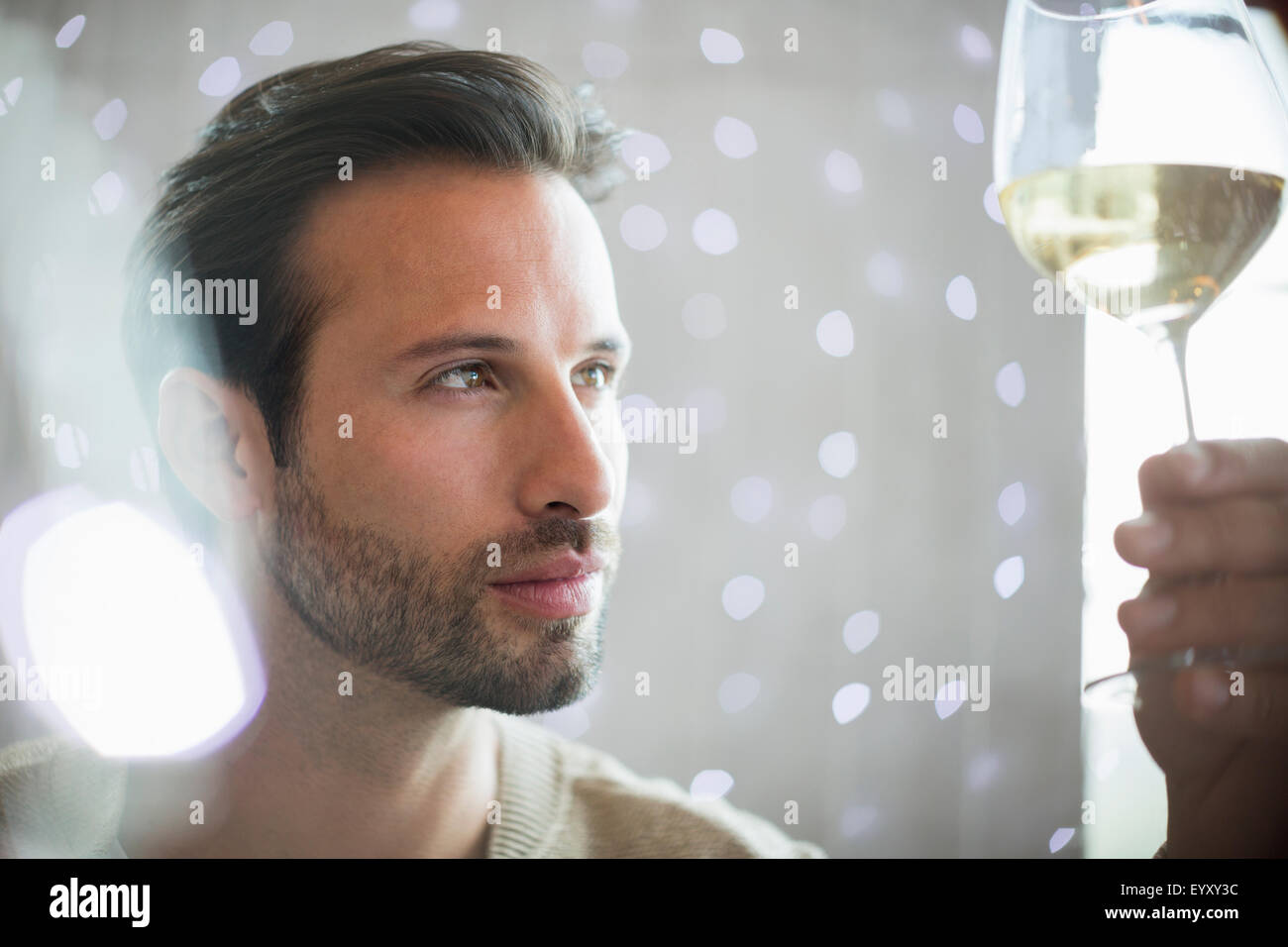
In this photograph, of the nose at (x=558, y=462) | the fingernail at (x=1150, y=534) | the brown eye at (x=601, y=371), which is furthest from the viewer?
the brown eye at (x=601, y=371)

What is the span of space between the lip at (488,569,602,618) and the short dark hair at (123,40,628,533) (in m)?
0.25

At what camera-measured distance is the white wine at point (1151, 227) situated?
1.75ft

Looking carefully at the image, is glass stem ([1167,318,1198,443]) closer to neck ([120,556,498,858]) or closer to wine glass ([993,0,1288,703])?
wine glass ([993,0,1288,703])

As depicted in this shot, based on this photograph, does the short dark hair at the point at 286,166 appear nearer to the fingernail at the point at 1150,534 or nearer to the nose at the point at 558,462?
the nose at the point at 558,462

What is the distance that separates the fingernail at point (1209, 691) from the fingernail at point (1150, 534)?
12cm

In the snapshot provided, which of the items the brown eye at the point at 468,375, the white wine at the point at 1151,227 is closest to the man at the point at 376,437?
the brown eye at the point at 468,375

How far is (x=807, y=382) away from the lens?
0.97 meters

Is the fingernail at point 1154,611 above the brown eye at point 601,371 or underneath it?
underneath

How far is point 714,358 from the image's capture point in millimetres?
1010

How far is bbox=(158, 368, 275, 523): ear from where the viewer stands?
83 cm

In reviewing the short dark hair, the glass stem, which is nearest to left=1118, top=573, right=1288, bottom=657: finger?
the glass stem

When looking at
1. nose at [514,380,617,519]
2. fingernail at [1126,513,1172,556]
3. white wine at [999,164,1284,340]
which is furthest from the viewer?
nose at [514,380,617,519]

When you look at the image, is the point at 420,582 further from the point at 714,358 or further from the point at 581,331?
the point at 714,358
